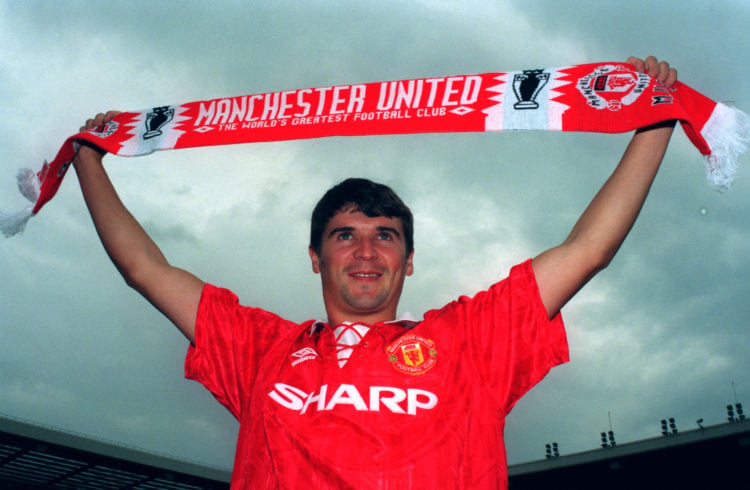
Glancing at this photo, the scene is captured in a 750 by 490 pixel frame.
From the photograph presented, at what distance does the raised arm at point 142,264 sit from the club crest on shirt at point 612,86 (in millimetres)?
1928

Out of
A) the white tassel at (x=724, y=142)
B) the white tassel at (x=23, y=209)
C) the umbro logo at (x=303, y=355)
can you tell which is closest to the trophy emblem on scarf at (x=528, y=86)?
the white tassel at (x=724, y=142)

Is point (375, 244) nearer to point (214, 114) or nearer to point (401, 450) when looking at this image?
point (401, 450)

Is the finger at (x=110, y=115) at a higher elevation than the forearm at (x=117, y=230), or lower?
higher

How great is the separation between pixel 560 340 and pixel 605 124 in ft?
3.18

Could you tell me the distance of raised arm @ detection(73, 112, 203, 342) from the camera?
9.36 ft

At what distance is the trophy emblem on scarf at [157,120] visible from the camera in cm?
350

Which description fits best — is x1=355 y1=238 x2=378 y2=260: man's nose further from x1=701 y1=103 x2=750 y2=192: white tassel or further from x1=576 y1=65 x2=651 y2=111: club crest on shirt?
x1=701 y1=103 x2=750 y2=192: white tassel

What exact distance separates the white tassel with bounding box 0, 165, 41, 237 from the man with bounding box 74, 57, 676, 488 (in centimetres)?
52

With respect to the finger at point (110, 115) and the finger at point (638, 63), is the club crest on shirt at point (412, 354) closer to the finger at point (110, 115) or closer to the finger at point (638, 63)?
the finger at point (638, 63)

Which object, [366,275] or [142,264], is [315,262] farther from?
[142,264]

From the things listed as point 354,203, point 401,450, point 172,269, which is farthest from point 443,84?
point 401,450

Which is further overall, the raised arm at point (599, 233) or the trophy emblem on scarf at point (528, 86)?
the trophy emblem on scarf at point (528, 86)

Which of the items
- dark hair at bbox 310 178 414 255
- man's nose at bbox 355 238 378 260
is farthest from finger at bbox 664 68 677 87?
man's nose at bbox 355 238 378 260

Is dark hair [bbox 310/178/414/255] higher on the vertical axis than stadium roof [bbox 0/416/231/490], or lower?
lower
